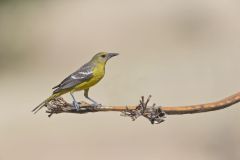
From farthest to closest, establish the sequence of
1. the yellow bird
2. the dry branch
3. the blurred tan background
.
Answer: the blurred tan background < the yellow bird < the dry branch

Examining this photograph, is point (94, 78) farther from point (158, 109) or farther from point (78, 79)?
point (158, 109)

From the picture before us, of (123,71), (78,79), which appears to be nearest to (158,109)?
(78,79)

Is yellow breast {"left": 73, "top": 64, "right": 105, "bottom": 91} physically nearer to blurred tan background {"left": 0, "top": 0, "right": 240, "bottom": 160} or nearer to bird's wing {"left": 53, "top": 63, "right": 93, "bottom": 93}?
bird's wing {"left": 53, "top": 63, "right": 93, "bottom": 93}

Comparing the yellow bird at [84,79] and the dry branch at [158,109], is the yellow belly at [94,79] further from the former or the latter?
the dry branch at [158,109]

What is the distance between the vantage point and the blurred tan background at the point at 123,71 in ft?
21.9

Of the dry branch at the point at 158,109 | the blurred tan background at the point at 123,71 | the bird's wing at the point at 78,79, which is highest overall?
the blurred tan background at the point at 123,71

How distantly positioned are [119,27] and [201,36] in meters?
0.78

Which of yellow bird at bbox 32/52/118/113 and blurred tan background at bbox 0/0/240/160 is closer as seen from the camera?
yellow bird at bbox 32/52/118/113

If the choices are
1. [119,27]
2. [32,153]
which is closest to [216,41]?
[119,27]

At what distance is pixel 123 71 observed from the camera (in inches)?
289

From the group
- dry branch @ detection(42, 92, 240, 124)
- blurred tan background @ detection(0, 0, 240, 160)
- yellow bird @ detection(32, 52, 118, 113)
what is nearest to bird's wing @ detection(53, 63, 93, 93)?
yellow bird @ detection(32, 52, 118, 113)

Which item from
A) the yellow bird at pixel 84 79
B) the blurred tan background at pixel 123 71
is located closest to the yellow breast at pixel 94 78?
the yellow bird at pixel 84 79

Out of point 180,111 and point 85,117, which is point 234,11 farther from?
point 180,111

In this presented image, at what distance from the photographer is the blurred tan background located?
666 cm
